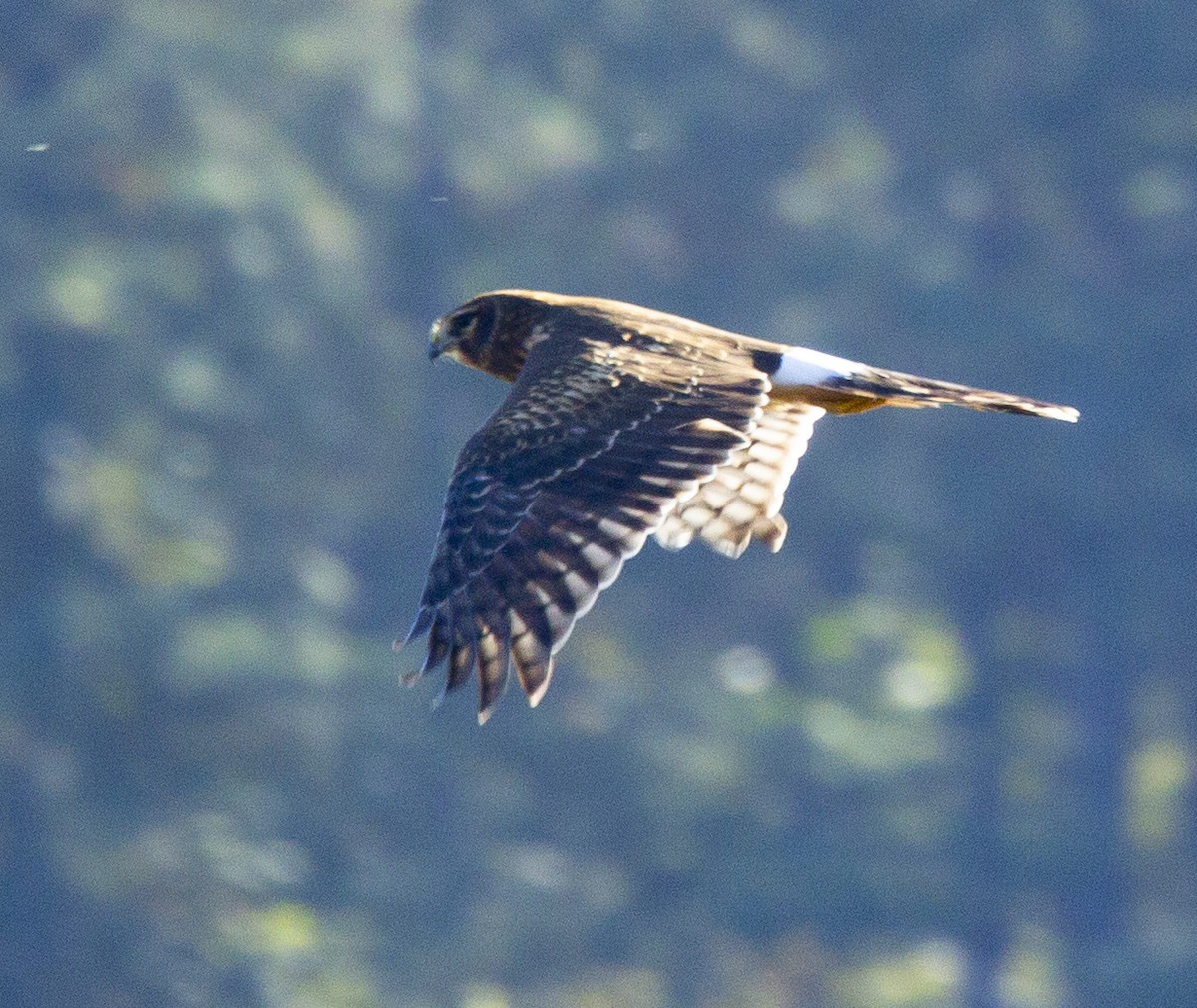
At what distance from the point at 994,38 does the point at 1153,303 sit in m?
2.23

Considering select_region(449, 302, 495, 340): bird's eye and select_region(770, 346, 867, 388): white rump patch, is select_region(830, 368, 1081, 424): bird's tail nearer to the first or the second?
select_region(770, 346, 867, 388): white rump patch

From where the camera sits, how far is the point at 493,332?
6535mm

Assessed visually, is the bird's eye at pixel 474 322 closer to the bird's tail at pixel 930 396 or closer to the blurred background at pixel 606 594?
the bird's tail at pixel 930 396

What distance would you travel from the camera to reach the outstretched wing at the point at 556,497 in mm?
4828

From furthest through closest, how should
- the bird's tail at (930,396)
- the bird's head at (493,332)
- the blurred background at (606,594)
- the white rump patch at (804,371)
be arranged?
the blurred background at (606,594) < the bird's head at (493,332) < the white rump patch at (804,371) < the bird's tail at (930,396)

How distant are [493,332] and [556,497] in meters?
1.56

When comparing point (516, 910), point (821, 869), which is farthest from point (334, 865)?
point (821, 869)

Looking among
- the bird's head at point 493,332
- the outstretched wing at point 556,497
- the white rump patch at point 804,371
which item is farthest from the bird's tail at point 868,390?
the bird's head at point 493,332

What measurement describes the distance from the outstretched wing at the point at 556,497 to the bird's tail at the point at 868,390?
1.20ft

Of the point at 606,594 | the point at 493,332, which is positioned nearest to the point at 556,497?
the point at 493,332

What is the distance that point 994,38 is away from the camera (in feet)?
53.8

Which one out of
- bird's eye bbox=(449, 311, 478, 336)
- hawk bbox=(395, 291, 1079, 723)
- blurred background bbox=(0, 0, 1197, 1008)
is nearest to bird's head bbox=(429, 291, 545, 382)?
bird's eye bbox=(449, 311, 478, 336)

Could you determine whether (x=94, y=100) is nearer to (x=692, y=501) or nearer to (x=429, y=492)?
(x=429, y=492)

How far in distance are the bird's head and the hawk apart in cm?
33
